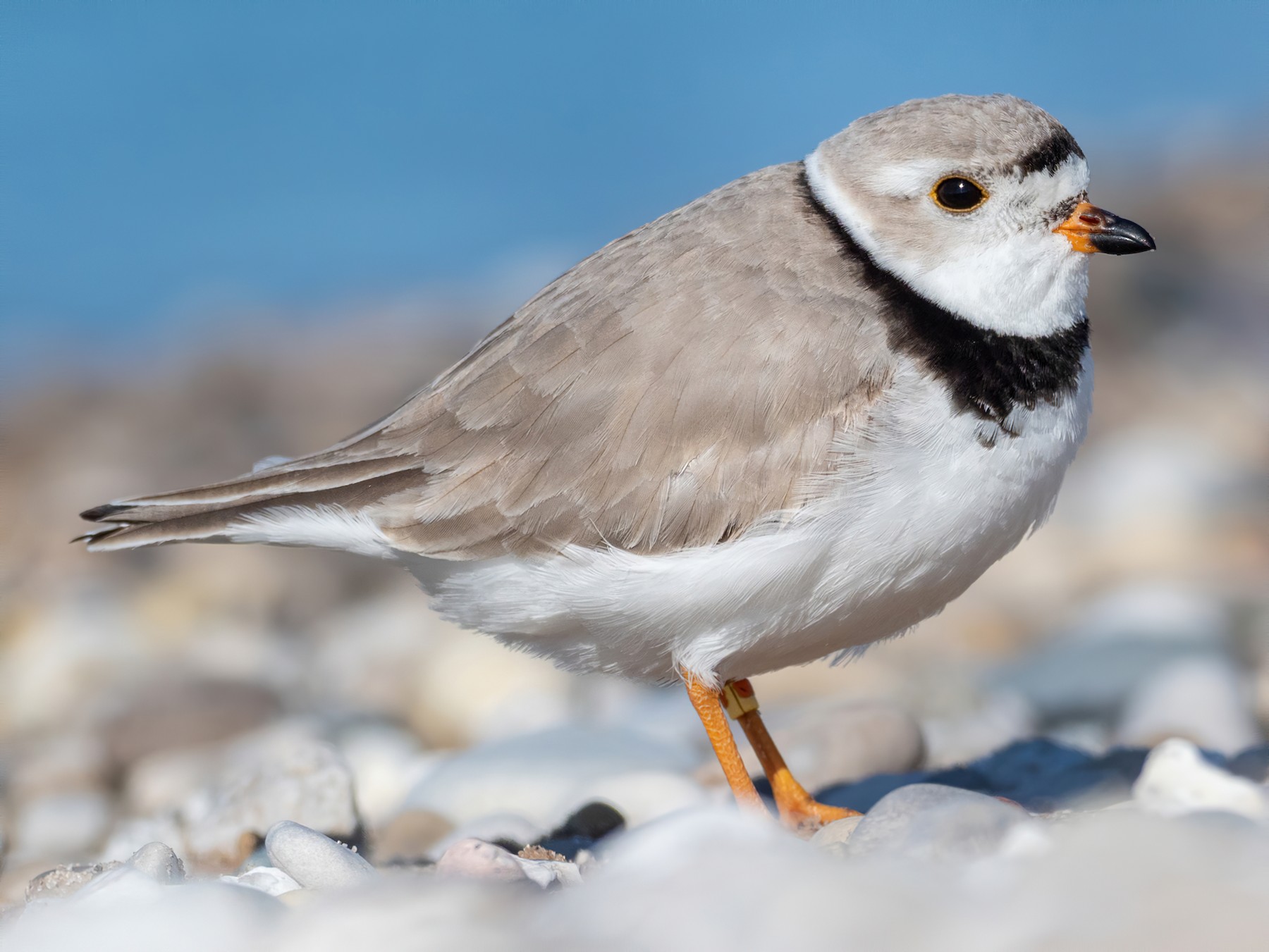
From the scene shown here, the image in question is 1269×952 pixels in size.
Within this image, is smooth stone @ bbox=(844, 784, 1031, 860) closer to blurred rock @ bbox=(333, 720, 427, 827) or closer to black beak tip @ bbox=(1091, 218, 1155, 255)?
black beak tip @ bbox=(1091, 218, 1155, 255)

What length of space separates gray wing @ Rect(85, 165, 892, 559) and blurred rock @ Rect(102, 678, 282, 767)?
6.50ft

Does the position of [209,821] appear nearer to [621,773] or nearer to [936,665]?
[621,773]

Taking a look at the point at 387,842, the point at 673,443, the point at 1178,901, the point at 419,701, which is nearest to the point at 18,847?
the point at 387,842

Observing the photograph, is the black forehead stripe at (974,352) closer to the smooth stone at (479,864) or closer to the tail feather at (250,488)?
the tail feather at (250,488)

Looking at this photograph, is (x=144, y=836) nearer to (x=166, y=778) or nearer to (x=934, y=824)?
(x=166, y=778)

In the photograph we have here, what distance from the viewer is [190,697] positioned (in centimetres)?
645

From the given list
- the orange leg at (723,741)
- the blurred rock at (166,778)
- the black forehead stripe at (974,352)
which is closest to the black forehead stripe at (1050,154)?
the black forehead stripe at (974,352)

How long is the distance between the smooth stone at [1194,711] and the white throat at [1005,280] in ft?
7.09

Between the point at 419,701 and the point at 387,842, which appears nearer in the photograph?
the point at 387,842

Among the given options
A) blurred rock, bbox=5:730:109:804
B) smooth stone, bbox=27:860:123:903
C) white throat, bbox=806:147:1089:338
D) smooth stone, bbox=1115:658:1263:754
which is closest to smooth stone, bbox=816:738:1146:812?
smooth stone, bbox=1115:658:1263:754

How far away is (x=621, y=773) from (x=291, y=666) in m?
3.17

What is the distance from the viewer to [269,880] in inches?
138

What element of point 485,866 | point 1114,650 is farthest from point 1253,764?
point 485,866

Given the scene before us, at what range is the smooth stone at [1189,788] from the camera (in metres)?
3.51
